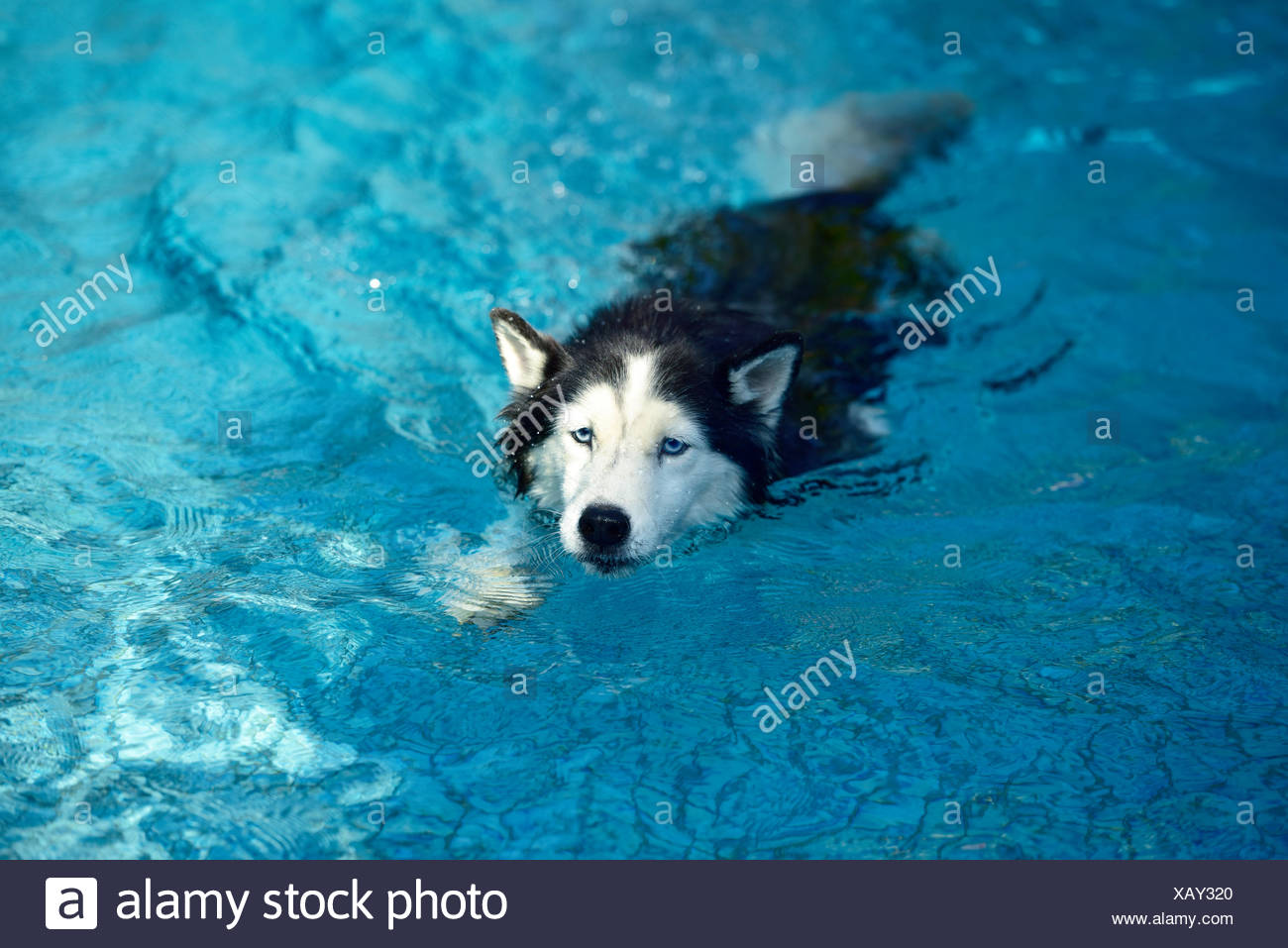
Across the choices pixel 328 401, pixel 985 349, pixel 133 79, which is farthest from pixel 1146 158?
pixel 133 79

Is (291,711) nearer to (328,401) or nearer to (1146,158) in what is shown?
(328,401)

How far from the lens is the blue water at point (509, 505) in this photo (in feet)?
13.6

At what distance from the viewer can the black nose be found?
4.66 metres

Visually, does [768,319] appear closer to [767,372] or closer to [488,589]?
[767,372]

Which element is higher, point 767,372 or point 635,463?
point 767,372

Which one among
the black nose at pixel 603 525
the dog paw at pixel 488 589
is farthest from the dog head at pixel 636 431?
the dog paw at pixel 488 589

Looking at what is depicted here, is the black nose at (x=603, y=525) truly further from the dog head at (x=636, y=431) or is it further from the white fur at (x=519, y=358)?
the white fur at (x=519, y=358)

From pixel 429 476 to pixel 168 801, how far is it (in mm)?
2216

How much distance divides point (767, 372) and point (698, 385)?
0.31m

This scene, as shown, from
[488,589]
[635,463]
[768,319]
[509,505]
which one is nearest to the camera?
[635,463]

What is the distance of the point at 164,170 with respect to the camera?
820 cm

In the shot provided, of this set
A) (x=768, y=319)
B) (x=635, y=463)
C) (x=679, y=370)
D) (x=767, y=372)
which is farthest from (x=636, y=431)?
(x=768, y=319)

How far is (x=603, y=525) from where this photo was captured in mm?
4676

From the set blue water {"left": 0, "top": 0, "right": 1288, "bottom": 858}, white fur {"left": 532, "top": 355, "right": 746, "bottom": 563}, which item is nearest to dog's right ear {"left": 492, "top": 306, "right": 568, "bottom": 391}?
white fur {"left": 532, "top": 355, "right": 746, "bottom": 563}
